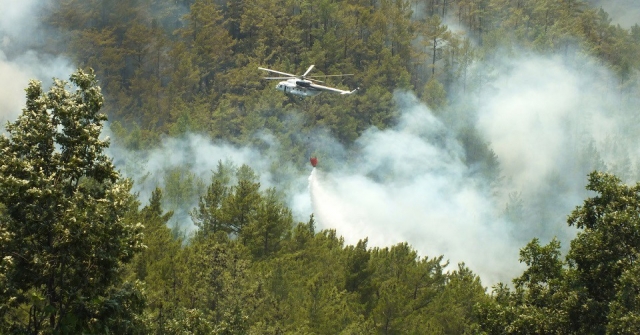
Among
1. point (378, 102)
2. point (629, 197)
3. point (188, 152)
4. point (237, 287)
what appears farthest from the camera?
point (378, 102)

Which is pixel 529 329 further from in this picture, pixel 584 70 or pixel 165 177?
pixel 584 70

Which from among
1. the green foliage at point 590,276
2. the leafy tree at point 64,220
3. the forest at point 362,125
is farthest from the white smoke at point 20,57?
the leafy tree at point 64,220

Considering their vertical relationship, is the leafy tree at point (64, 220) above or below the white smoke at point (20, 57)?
below

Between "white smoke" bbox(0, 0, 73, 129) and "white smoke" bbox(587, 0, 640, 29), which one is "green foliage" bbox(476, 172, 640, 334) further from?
"white smoke" bbox(587, 0, 640, 29)

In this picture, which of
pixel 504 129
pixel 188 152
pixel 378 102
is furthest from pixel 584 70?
pixel 188 152

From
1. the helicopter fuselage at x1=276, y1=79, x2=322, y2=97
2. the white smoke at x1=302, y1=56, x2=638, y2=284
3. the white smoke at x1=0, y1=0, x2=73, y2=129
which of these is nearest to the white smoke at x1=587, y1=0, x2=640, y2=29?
the white smoke at x1=302, y1=56, x2=638, y2=284

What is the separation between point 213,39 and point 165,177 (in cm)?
3234

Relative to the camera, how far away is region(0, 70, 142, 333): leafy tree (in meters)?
22.6

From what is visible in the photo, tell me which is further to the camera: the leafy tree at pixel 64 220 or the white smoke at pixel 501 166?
the white smoke at pixel 501 166

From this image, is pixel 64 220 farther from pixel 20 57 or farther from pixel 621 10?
pixel 621 10

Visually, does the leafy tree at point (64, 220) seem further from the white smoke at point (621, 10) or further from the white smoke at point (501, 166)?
the white smoke at point (621, 10)

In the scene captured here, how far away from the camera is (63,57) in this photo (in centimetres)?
13138

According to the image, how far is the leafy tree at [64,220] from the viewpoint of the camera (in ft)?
74.3

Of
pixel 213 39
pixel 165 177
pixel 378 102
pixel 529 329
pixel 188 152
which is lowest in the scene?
pixel 529 329
